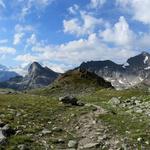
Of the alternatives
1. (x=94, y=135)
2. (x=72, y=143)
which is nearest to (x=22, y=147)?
(x=72, y=143)

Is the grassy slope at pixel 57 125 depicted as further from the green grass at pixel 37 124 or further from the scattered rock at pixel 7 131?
the scattered rock at pixel 7 131

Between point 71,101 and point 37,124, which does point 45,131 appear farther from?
point 71,101

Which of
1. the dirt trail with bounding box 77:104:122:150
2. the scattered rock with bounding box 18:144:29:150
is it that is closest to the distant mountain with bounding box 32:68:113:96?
the dirt trail with bounding box 77:104:122:150

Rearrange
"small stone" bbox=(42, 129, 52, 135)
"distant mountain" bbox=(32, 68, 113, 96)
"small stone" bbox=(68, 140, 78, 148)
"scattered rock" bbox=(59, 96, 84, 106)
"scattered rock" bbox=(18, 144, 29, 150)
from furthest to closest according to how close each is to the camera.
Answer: "distant mountain" bbox=(32, 68, 113, 96)
"scattered rock" bbox=(59, 96, 84, 106)
"small stone" bbox=(42, 129, 52, 135)
"small stone" bbox=(68, 140, 78, 148)
"scattered rock" bbox=(18, 144, 29, 150)

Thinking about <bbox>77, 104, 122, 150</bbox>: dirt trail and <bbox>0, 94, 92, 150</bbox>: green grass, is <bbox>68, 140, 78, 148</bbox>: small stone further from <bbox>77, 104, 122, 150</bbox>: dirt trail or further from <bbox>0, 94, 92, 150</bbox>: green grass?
<bbox>0, 94, 92, 150</bbox>: green grass

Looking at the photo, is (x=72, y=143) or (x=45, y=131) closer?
(x=72, y=143)

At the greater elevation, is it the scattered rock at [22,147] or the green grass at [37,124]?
the green grass at [37,124]

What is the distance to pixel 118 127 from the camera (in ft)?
88.1

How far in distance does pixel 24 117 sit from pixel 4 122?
3.69 m

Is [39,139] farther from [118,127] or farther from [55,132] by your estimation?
[118,127]

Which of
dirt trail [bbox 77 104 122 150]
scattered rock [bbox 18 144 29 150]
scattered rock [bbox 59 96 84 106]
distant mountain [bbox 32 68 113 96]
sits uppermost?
distant mountain [bbox 32 68 113 96]

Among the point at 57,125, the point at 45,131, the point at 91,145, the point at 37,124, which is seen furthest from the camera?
the point at 57,125

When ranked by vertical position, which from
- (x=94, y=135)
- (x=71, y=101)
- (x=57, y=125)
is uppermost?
(x=71, y=101)

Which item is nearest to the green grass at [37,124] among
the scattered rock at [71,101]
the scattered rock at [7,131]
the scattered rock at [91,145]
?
the scattered rock at [7,131]
